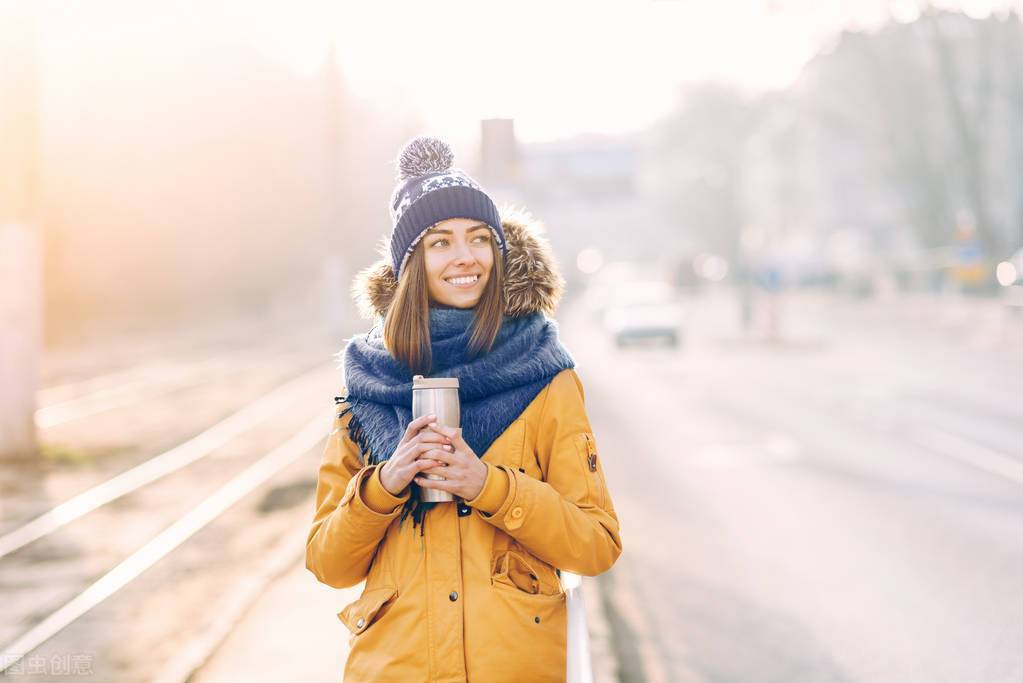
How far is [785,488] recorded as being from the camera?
10.4 meters

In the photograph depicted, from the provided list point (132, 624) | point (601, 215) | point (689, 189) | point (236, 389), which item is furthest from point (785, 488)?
point (601, 215)

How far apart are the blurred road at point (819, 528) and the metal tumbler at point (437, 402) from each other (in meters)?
3.37

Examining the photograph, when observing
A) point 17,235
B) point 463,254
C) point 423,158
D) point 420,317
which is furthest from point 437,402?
point 17,235

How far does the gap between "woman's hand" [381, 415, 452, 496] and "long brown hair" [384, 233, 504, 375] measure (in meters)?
0.28

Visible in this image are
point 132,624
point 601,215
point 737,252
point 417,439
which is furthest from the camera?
point 601,215

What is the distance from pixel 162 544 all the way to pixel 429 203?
5.86 m

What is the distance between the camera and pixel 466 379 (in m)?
2.69

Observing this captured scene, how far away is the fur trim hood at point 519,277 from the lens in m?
2.80

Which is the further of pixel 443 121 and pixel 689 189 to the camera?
pixel 689 189

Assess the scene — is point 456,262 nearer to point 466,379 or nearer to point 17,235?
point 466,379

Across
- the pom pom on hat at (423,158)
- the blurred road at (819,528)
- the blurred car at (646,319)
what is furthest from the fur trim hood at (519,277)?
the blurred car at (646,319)

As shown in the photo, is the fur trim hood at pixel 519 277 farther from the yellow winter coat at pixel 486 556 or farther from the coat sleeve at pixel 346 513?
the coat sleeve at pixel 346 513

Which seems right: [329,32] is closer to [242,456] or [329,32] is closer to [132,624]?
[242,456]

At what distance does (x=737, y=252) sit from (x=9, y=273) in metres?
64.5
